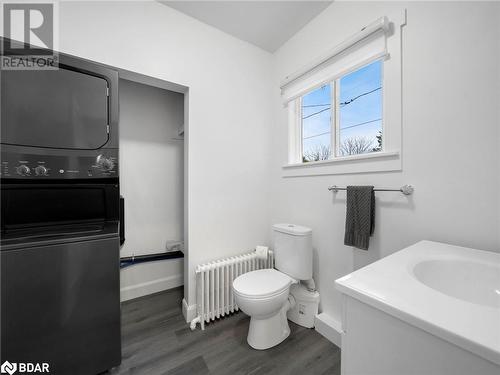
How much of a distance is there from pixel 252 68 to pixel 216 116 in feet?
2.36

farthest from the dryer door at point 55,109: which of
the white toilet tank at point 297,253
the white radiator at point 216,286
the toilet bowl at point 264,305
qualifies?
the white toilet tank at point 297,253

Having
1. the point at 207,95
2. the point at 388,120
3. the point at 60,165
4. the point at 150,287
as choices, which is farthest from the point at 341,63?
the point at 150,287

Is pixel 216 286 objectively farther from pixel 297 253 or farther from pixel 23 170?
pixel 23 170

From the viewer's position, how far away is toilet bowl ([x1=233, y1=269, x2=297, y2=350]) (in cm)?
137

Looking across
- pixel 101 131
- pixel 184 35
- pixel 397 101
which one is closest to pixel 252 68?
pixel 184 35

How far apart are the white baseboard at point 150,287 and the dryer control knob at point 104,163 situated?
4.72 ft

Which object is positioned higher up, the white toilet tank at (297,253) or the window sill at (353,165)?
the window sill at (353,165)

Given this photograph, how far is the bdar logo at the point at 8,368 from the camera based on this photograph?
90cm

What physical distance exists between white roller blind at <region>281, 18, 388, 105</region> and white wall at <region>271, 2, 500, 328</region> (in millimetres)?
137

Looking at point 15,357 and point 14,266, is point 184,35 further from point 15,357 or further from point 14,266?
point 15,357

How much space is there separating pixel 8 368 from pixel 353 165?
216 cm

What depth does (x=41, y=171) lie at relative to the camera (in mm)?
1084

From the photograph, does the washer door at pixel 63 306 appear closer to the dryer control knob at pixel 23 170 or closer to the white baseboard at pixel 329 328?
the dryer control knob at pixel 23 170

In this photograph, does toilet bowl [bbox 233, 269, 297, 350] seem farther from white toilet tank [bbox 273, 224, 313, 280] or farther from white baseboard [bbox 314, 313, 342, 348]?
white baseboard [bbox 314, 313, 342, 348]
